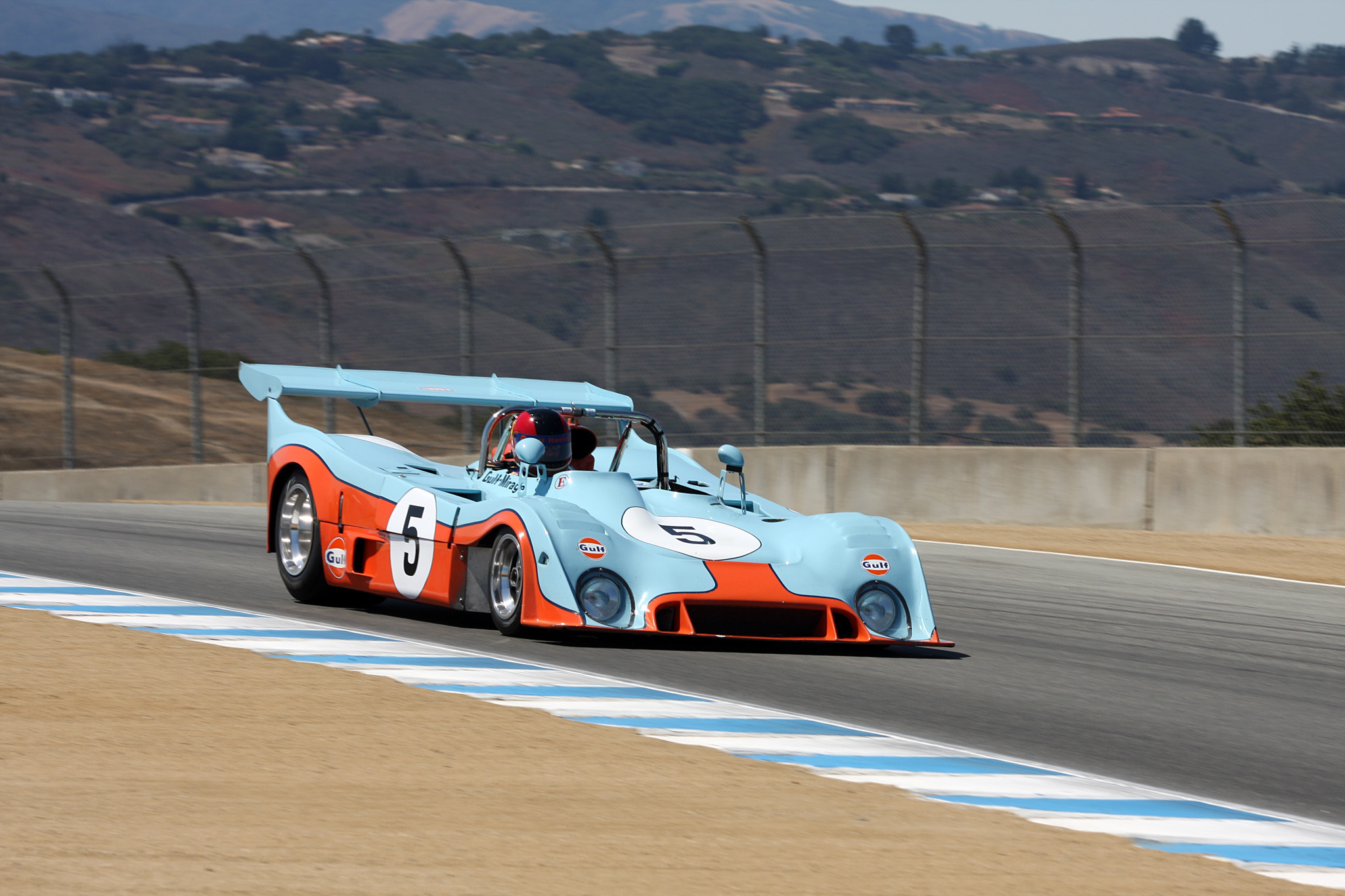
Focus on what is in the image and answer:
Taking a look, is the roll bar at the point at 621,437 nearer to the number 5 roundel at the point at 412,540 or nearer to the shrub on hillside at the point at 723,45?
the number 5 roundel at the point at 412,540

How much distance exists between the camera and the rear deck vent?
25.6 feet

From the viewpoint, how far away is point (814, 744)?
238 inches

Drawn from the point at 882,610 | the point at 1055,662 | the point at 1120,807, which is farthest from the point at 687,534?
the point at 1120,807

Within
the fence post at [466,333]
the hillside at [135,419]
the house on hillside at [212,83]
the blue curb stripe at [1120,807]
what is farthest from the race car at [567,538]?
the house on hillside at [212,83]

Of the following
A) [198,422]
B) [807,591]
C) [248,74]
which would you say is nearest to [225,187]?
[248,74]

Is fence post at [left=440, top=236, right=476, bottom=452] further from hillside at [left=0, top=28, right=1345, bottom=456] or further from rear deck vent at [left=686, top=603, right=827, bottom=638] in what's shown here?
rear deck vent at [left=686, top=603, right=827, bottom=638]

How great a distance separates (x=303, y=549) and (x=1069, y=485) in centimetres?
825

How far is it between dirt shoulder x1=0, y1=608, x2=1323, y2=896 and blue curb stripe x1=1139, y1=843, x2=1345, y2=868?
4.3 inches

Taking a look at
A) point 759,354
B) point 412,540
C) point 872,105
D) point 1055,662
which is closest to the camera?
point 1055,662

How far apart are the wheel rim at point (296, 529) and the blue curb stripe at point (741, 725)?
11.8 ft

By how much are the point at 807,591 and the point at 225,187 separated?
4192 inches

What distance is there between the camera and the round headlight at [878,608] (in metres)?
8.05

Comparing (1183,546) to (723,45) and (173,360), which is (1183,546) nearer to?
(173,360)

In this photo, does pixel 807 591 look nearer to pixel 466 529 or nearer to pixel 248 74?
pixel 466 529
